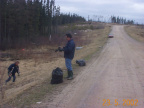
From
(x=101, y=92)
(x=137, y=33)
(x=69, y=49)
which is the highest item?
(x=137, y=33)

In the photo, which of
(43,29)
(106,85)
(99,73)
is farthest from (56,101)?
(43,29)

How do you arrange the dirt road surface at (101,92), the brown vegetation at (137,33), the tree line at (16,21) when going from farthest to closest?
the brown vegetation at (137,33) < the tree line at (16,21) < the dirt road surface at (101,92)

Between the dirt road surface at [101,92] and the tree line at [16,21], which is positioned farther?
the tree line at [16,21]

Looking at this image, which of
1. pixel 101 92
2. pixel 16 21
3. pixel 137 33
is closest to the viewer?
pixel 101 92

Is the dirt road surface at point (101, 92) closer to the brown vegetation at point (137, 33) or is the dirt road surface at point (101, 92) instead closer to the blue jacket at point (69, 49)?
the blue jacket at point (69, 49)

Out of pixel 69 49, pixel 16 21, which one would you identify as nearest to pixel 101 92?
pixel 69 49

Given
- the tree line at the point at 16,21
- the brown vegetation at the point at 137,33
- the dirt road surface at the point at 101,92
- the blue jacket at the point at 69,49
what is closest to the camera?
the dirt road surface at the point at 101,92

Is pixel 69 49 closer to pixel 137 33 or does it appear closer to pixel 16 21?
pixel 16 21

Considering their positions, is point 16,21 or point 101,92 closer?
point 101,92

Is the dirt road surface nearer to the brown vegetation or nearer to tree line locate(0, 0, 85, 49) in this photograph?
tree line locate(0, 0, 85, 49)

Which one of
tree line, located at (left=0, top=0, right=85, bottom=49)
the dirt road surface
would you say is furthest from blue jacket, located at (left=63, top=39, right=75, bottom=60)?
tree line, located at (left=0, top=0, right=85, bottom=49)

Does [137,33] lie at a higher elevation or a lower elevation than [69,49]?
higher

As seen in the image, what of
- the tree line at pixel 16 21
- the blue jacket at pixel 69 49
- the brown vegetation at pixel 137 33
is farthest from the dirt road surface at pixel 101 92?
the brown vegetation at pixel 137 33

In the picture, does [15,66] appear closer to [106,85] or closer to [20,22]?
[106,85]
